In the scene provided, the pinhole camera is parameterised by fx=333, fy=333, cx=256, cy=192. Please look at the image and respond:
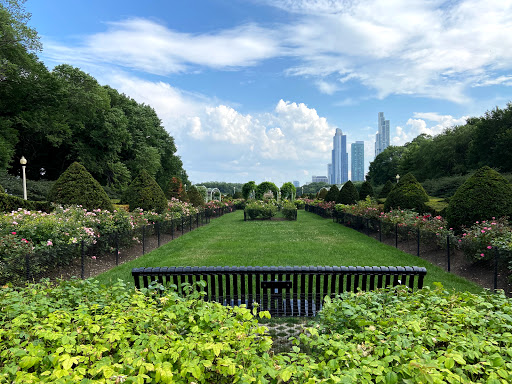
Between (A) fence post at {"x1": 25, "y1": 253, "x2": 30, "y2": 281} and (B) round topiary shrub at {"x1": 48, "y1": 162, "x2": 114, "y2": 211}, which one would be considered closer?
(A) fence post at {"x1": 25, "y1": 253, "x2": 30, "y2": 281}

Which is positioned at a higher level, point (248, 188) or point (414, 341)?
point (248, 188)

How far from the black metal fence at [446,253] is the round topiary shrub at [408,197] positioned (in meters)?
1.41

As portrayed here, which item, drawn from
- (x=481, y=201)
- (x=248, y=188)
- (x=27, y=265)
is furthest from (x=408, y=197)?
(x=248, y=188)

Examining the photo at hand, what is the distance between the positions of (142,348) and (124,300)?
116cm

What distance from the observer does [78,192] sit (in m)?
11.7

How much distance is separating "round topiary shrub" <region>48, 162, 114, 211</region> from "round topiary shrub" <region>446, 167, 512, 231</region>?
38.2 feet

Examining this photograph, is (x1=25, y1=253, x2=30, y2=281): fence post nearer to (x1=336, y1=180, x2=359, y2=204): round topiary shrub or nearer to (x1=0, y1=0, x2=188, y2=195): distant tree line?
(x1=0, y1=0, x2=188, y2=195): distant tree line

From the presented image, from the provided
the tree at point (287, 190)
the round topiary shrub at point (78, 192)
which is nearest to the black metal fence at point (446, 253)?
the round topiary shrub at point (78, 192)

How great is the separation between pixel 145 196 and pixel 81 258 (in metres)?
7.76

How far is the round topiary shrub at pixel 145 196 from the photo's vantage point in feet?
51.1

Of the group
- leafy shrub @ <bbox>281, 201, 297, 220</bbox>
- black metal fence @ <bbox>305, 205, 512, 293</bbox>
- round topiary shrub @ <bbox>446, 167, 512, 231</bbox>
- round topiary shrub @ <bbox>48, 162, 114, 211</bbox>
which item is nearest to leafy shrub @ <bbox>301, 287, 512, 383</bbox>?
black metal fence @ <bbox>305, 205, 512, 293</bbox>

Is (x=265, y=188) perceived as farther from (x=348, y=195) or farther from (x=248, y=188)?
(x=348, y=195)

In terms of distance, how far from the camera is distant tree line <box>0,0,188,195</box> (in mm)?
24406

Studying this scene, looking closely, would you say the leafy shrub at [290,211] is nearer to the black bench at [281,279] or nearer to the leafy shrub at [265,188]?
the leafy shrub at [265,188]
